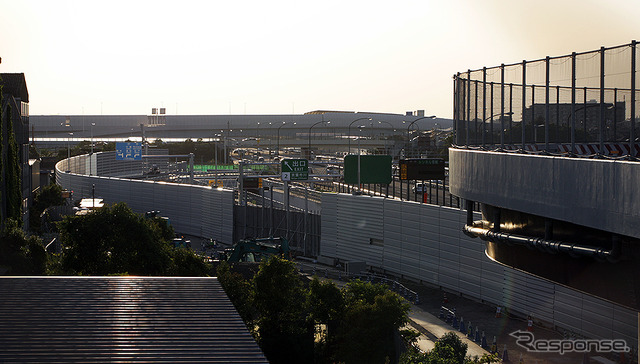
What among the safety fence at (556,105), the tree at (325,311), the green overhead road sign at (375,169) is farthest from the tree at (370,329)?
the green overhead road sign at (375,169)

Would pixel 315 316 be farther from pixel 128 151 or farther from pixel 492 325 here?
Result: pixel 128 151

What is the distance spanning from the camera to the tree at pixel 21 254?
1084 inches

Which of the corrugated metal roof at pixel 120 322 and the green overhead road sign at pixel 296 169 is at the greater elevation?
the green overhead road sign at pixel 296 169

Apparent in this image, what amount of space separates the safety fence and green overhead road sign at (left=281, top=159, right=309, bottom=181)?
1091 inches

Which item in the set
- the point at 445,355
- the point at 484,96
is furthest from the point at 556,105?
the point at 445,355

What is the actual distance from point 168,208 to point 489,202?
44.4 m

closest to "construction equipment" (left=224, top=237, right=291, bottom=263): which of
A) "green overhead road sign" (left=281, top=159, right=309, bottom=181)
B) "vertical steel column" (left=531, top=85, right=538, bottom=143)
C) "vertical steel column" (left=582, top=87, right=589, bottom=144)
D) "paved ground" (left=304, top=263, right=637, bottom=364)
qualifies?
"paved ground" (left=304, top=263, right=637, bottom=364)

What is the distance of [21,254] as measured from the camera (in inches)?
1099

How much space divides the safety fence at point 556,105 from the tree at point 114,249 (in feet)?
39.9

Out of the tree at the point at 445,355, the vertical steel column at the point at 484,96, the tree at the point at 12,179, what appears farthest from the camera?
the tree at the point at 12,179

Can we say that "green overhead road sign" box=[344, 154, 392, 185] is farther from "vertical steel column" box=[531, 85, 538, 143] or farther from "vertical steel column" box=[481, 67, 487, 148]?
"vertical steel column" box=[531, 85, 538, 143]

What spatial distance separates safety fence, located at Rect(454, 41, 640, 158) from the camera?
1261 centimetres

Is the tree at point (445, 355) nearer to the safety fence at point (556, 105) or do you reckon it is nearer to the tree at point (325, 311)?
the tree at point (325, 311)

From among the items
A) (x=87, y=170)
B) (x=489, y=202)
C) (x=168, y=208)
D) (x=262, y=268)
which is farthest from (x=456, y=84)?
(x=87, y=170)
